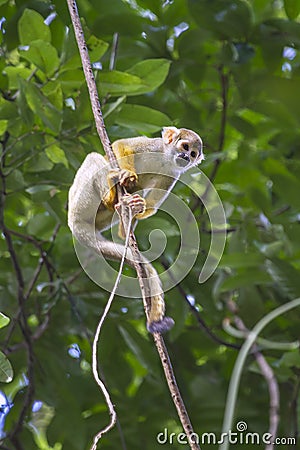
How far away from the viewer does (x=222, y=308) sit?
10.4 ft

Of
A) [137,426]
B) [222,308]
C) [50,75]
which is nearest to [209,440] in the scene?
[137,426]

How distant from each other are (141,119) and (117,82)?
18 cm

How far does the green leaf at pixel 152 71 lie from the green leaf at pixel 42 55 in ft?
0.93

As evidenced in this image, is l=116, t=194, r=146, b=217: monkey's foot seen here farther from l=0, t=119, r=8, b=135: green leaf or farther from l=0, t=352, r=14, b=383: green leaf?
l=0, t=119, r=8, b=135: green leaf

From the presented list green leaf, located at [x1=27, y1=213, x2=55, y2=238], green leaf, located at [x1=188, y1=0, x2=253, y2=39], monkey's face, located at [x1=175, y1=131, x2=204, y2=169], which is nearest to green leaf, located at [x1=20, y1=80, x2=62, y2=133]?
monkey's face, located at [x1=175, y1=131, x2=204, y2=169]

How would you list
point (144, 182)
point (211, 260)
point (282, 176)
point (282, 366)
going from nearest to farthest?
1. point (144, 182)
2. point (282, 366)
3. point (211, 260)
4. point (282, 176)

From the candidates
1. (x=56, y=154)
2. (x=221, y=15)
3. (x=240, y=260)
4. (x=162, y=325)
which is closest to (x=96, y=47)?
(x=56, y=154)

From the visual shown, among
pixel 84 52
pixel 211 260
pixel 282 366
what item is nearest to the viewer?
pixel 84 52

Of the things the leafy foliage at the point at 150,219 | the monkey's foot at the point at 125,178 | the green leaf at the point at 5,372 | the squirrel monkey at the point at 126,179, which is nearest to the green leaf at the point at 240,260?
Result: the leafy foliage at the point at 150,219

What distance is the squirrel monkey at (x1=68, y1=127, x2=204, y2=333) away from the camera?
85.1 inches

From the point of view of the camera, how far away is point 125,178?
6.82ft

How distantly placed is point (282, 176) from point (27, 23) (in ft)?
Answer: 4.29

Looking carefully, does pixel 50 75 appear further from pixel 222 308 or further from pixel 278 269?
pixel 222 308

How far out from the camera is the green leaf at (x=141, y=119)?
2432 mm
